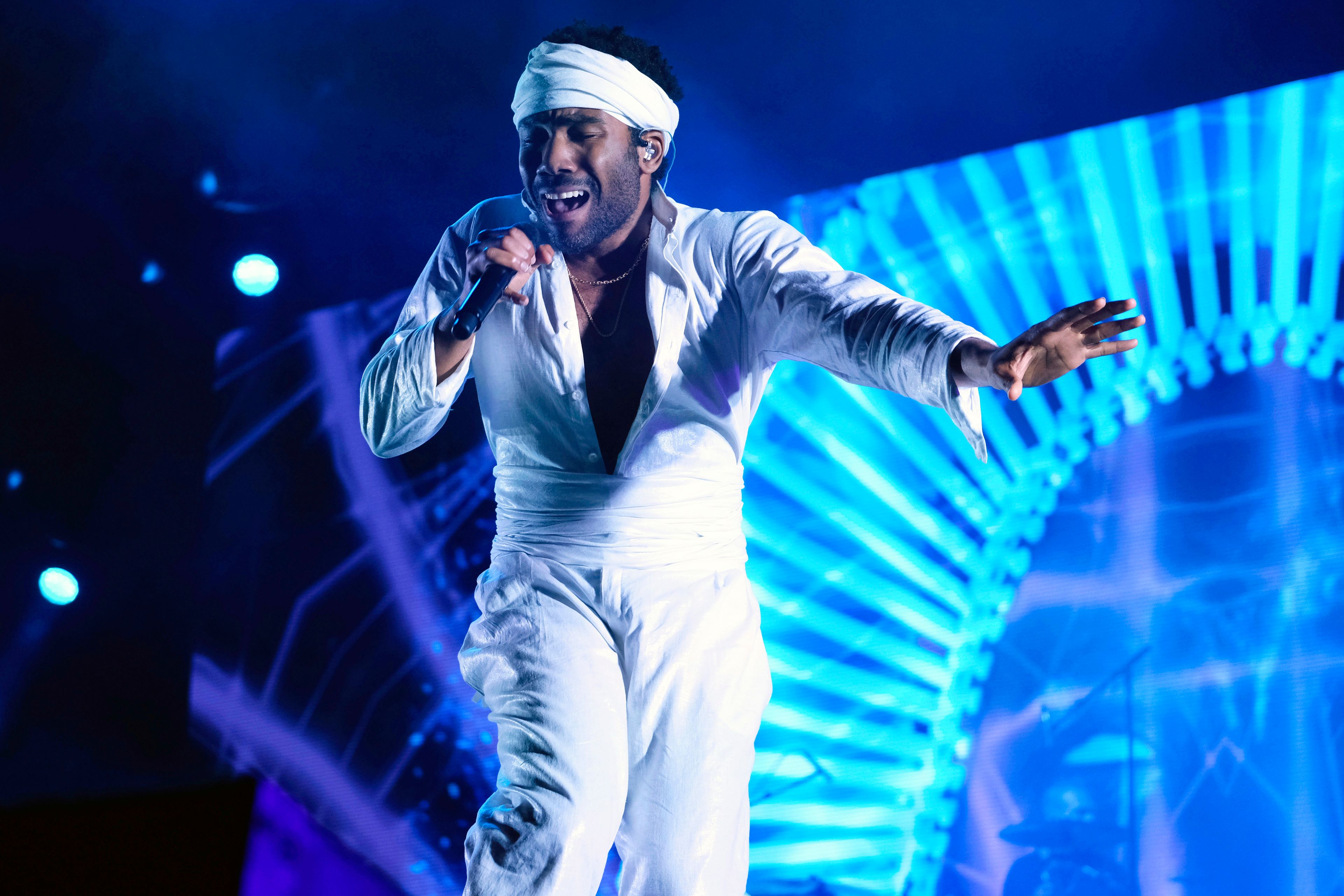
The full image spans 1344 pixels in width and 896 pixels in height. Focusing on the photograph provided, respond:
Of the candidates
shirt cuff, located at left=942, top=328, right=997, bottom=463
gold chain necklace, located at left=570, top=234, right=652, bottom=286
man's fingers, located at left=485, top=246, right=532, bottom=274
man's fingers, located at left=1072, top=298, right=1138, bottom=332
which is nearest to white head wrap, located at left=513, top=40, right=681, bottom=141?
gold chain necklace, located at left=570, top=234, right=652, bottom=286

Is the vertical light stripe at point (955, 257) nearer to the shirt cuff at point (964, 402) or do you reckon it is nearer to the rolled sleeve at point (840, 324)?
the rolled sleeve at point (840, 324)

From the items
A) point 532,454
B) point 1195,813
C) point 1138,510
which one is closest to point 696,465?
point 532,454

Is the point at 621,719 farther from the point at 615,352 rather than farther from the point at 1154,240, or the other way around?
the point at 1154,240

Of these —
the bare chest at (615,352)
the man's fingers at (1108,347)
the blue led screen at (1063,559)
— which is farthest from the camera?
the blue led screen at (1063,559)

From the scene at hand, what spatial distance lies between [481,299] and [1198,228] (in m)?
1.39

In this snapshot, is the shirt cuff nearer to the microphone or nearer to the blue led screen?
the microphone

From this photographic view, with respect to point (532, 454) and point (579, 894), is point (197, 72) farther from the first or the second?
point (579, 894)

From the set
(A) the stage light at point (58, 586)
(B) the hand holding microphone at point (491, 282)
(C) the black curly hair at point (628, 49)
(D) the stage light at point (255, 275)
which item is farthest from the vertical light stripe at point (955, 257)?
(A) the stage light at point (58, 586)

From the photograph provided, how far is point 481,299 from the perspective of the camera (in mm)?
1446

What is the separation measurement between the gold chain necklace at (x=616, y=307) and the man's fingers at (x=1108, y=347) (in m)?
0.78

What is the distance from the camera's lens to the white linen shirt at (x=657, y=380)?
4.97ft

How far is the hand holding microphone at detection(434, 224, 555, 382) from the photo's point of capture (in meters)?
1.45

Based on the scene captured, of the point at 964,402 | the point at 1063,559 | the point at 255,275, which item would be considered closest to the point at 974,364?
the point at 964,402

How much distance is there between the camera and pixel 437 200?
2508 millimetres
